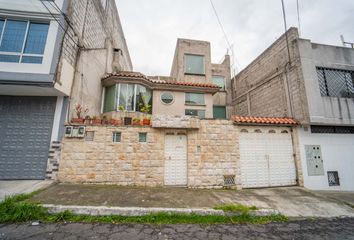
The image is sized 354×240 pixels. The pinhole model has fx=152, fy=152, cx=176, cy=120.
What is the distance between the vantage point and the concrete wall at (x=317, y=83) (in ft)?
27.8

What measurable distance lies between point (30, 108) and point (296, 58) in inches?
562

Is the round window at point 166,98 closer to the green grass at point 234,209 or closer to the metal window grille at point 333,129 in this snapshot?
the green grass at point 234,209

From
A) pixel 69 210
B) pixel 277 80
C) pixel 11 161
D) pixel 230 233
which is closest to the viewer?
pixel 230 233

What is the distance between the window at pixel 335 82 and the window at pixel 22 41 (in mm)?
14737

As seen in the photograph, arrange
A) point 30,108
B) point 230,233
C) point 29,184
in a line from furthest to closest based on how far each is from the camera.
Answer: point 30,108 → point 29,184 → point 230,233

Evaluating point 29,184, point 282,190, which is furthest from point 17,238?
point 282,190

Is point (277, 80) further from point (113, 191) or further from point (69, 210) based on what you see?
point (69, 210)

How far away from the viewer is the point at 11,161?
6371mm

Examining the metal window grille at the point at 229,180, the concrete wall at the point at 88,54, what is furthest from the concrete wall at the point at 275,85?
the concrete wall at the point at 88,54

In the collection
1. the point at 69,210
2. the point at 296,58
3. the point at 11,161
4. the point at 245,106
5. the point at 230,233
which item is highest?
the point at 296,58

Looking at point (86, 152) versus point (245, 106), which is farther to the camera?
point (245, 106)

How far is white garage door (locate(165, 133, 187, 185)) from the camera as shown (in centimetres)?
722

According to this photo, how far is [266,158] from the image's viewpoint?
811cm

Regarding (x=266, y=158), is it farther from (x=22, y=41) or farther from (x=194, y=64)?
(x=22, y=41)
